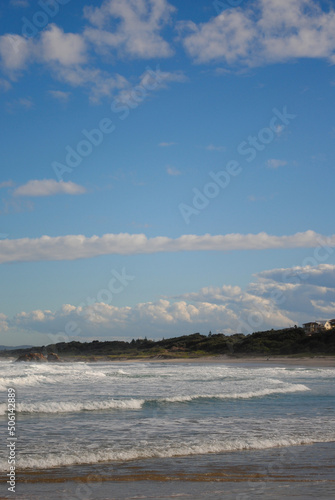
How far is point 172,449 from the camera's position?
11.3m

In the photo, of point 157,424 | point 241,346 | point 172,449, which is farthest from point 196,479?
point 241,346

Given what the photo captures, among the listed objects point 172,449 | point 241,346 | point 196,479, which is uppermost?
point 196,479

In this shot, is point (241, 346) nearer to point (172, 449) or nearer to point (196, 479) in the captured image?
point (172, 449)

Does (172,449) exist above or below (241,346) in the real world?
above

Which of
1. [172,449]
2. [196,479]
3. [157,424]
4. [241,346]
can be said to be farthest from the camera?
[241,346]

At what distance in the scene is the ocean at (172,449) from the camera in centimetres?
816

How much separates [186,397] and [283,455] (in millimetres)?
11704

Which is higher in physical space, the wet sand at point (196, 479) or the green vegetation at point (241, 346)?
the wet sand at point (196, 479)

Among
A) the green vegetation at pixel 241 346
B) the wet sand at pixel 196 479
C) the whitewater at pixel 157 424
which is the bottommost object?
the green vegetation at pixel 241 346

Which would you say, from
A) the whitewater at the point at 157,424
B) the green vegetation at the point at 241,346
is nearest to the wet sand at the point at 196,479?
the whitewater at the point at 157,424

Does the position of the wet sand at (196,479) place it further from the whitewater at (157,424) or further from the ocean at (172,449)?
the whitewater at (157,424)

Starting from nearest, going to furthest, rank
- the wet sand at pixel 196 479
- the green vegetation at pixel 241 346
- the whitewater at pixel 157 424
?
Result: 1. the wet sand at pixel 196 479
2. the whitewater at pixel 157 424
3. the green vegetation at pixel 241 346

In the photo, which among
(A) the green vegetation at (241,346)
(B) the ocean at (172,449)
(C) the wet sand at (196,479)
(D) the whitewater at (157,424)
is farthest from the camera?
(A) the green vegetation at (241,346)

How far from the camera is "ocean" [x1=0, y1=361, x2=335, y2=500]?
26.8ft
